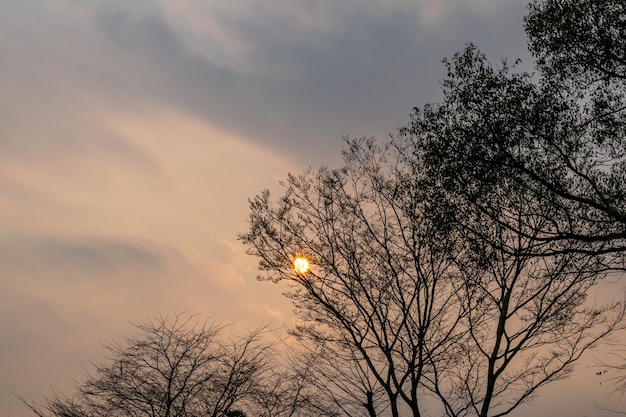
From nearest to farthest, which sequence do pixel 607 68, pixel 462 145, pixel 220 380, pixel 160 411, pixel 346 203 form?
1. pixel 607 68
2. pixel 462 145
3. pixel 160 411
4. pixel 220 380
5. pixel 346 203

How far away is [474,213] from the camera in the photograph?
15219 millimetres

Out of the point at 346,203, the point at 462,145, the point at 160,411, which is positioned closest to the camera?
the point at 462,145

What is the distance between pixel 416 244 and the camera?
66.0 ft

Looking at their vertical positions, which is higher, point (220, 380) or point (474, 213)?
point (474, 213)

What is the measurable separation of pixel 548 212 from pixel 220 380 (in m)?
10.7

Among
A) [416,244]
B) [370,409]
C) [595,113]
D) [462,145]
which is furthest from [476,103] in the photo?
[370,409]

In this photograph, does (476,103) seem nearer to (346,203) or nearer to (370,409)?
(346,203)

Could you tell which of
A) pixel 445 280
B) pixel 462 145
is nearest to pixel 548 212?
pixel 462 145

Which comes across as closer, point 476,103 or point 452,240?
point 476,103

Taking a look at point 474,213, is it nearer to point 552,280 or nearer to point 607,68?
point 607,68

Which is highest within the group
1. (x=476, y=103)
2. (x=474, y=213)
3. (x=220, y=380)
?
(x=476, y=103)

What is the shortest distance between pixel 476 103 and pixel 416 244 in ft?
20.9

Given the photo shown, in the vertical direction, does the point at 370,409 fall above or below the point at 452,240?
below

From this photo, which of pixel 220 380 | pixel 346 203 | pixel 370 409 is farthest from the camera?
pixel 346 203
